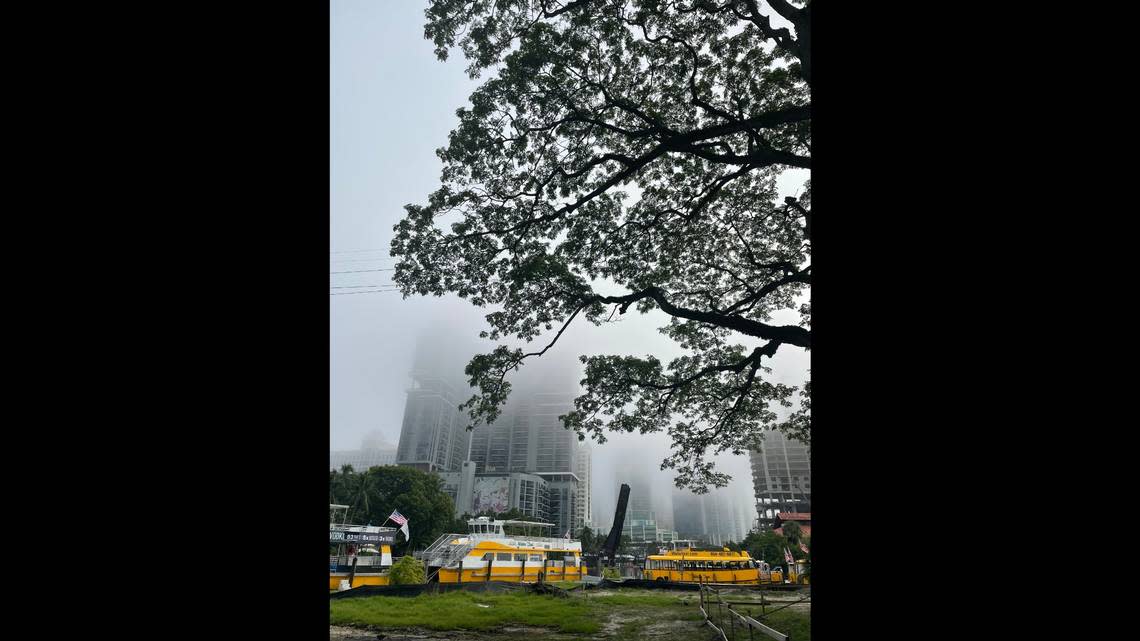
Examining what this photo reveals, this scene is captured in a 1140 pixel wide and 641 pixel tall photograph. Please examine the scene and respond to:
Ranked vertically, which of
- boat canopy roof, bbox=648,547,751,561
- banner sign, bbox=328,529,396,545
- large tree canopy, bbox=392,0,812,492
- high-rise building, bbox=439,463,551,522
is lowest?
boat canopy roof, bbox=648,547,751,561

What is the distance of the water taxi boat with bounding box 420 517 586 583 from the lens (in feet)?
28.4

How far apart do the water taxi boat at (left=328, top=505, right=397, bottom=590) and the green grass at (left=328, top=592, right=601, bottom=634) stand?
666 millimetres

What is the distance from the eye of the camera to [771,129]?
4996mm

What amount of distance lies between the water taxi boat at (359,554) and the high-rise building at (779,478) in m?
6.54

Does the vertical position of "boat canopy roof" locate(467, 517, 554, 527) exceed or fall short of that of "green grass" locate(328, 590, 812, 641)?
it exceeds it

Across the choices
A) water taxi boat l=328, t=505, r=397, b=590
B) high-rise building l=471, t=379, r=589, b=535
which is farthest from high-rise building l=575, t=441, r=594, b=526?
water taxi boat l=328, t=505, r=397, b=590

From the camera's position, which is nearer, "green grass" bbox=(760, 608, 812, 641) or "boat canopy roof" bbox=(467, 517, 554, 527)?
"green grass" bbox=(760, 608, 812, 641)

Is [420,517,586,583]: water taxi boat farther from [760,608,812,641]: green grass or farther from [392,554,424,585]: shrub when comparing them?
[760,608,812,641]: green grass

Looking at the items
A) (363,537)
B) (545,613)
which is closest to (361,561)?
(363,537)

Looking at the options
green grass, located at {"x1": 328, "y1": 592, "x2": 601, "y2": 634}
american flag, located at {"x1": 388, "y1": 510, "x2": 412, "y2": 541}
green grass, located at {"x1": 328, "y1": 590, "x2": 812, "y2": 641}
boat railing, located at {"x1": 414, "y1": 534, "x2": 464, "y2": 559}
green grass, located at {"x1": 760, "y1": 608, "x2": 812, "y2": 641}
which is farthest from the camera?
boat railing, located at {"x1": 414, "y1": 534, "x2": 464, "y2": 559}

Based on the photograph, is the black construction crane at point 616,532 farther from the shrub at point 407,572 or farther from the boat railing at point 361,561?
the boat railing at point 361,561
